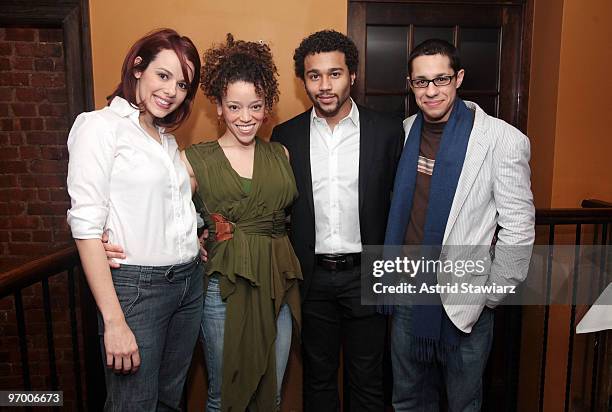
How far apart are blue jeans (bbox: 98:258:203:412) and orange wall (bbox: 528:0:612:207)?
2.05 metres

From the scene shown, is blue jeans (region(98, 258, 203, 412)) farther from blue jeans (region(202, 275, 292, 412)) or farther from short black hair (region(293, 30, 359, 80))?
short black hair (region(293, 30, 359, 80))

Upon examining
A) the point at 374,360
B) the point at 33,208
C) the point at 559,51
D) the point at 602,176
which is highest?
the point at 559,51

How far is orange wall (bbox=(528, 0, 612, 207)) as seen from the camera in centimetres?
252

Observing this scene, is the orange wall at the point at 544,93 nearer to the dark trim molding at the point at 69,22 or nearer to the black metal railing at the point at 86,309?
the black metal railing at the point at 86,309

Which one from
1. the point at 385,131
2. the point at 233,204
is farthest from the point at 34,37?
the point at 385,131

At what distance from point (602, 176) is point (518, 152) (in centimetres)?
132

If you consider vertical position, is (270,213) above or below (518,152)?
below

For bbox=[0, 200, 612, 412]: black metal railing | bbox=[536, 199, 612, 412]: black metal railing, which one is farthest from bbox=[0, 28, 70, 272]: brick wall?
bbox=[536, 199, 612, 412]: black metal railing

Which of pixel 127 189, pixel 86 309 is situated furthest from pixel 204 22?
pixel 86 309

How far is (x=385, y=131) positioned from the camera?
2.01 metres

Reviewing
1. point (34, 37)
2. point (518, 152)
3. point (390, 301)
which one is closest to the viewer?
point (518, 152)

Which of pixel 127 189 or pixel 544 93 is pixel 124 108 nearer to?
pixel 127 189

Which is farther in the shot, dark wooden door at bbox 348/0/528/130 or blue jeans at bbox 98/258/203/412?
dark wooden door at bbox 348/0/528/130

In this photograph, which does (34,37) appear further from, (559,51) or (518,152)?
(559,51)
